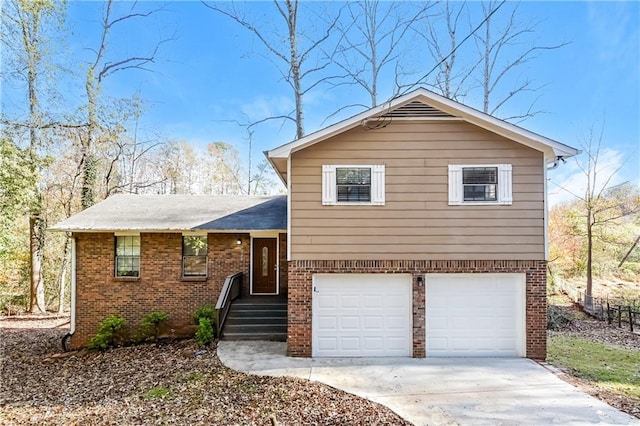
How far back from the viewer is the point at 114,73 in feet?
60.2

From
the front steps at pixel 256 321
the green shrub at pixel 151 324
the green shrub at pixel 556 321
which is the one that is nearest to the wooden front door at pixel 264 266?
the front steps at pixel 256 321

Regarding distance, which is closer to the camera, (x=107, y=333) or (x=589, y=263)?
(x=107, y=333)

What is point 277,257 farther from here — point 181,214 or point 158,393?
point 158,393

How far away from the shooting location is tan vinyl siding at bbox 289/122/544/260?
812cm

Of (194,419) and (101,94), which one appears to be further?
(101,94)

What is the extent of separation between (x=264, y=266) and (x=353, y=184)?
4626mm

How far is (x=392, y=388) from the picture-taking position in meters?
6.32

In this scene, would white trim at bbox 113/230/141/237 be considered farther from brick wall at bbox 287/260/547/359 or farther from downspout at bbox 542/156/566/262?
downspout at bbox 542/156/566/262

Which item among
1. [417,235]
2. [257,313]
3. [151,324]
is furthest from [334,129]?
[151,324]

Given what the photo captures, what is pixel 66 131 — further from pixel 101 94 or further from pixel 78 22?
pixel 78 22

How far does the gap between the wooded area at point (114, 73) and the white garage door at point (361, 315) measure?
8.07m

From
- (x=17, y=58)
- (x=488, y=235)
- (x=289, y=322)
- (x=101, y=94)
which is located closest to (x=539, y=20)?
(x=488, y=235)

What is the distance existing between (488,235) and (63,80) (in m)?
18.2

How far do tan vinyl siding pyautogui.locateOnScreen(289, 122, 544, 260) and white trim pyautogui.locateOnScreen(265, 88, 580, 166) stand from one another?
0.58ft
